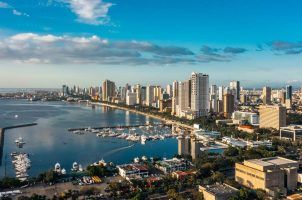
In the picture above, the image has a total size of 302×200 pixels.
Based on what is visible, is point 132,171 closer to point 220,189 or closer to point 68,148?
point 220,189

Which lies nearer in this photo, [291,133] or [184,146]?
[184,146]

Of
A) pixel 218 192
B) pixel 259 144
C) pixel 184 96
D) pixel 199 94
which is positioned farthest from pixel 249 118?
pixel 218 192

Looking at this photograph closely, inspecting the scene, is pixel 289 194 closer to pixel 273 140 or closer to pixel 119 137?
pixel 273 140

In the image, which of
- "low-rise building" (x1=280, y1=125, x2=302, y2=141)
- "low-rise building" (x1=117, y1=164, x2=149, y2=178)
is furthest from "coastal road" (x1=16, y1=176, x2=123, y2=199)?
"low-rise building" (x1=280, y1=125, x2=302, y2=141)

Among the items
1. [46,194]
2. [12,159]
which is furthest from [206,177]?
[12,159]

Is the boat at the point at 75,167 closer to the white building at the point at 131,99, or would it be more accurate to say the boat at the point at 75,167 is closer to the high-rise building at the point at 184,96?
the high-rise building at the point at 184,96

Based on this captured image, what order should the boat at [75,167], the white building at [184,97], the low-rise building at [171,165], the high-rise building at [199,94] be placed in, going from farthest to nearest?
the white building at [184,97] → the high-rise building at [199,94] → the boat at [75,167] → the low-rise building at [171,165]

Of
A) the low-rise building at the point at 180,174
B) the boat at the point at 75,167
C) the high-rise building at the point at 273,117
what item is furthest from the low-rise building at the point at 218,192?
the high-rise building at the point at 273,117
